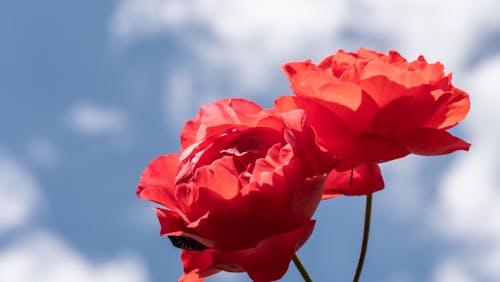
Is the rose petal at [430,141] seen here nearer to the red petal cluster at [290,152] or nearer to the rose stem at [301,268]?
the red petal cluster at [290,152]

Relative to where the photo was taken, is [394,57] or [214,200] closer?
[214,200]

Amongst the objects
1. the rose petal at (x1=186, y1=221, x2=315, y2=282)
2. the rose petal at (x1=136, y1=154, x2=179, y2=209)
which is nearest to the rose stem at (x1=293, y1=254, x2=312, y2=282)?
the rose petal at (x1=186, y1=221, x2=315, y2=282)

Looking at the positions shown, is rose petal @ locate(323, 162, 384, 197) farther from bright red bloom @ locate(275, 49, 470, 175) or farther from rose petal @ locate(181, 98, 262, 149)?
rose petal @ locate(181, 98, 262, 149)

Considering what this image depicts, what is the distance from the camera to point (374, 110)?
3.58 feet

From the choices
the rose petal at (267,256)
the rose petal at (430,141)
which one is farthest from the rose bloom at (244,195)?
the rose petal at (430,141)

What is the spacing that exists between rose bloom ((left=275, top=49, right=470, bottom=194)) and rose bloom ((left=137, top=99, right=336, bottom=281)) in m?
0.04

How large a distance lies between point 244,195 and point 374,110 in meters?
0.21

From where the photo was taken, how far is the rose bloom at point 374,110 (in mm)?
1084

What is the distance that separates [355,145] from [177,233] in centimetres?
25

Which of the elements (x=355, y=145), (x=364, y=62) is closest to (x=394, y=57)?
(x=364, y=62)

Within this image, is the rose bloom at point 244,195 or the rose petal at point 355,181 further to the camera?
the rose petal at point 355,181

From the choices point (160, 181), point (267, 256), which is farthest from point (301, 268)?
point (160, 181)

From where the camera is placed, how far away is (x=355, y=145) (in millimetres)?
1089

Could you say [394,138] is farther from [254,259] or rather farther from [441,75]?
[254,259]
